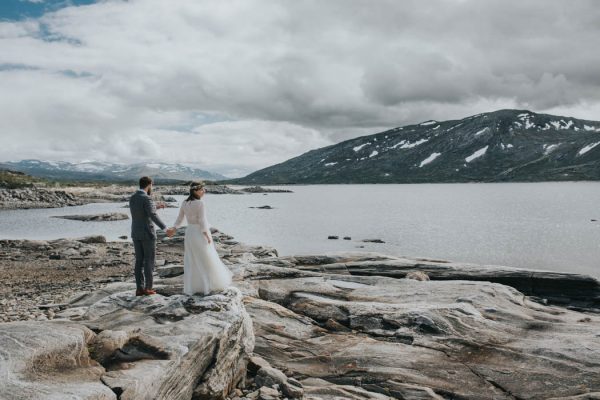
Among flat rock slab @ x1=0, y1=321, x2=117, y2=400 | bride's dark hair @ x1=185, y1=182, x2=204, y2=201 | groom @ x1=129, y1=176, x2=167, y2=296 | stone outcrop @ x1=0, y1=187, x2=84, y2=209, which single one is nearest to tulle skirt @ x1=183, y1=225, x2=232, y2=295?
bride's dark hair @ x1=185, y1=182, x2=204, y2=201

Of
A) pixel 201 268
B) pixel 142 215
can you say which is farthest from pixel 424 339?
pixel 142 215

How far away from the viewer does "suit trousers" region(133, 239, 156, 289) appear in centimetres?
1703

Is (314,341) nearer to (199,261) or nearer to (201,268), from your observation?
(201,268)

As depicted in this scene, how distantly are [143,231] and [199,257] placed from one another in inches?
101

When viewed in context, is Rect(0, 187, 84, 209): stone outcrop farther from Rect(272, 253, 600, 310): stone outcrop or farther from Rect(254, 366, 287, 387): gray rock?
Rect(254, 366, 287, 387): gray rock

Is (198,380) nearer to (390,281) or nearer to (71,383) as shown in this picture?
(71,383)

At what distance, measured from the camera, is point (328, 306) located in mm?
20297

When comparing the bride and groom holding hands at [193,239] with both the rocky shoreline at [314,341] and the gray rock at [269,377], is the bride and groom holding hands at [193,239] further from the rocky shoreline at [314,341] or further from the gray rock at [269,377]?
the gray rock at [269,377]

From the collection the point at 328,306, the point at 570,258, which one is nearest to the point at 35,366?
the point at 328,306

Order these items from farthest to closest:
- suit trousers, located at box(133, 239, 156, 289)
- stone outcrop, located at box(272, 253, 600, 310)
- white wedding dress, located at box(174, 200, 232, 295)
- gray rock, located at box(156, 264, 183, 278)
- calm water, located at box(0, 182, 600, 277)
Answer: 1. calm water, located at box(0, 182, 600, 277)
2. gray rock, located at box(156, 264, 183, 278)
3. stone outcrop, located at box(272, 253, 600, 310)
4. suit trousers, located at box(133, 239, 156, 289)
5. white wedding dress, located at box(174, 200, 232, 295)

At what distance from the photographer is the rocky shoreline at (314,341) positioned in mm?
10969

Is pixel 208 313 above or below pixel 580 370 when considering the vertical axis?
above

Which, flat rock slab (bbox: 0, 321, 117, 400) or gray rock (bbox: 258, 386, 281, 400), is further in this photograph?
gray rock (bbox: 258, 386, 281, 400)

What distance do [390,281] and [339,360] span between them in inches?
351
